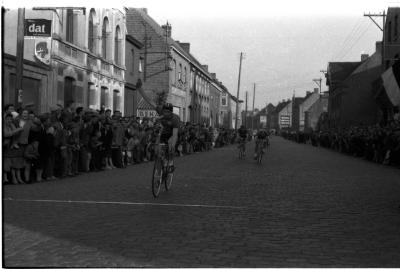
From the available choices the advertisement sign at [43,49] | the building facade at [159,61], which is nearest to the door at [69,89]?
the advertisement sign at [43,49]

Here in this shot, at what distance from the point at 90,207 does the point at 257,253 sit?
151 inches

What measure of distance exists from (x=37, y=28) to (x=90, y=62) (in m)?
14.1

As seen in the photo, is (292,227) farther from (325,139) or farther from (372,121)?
(372,121)

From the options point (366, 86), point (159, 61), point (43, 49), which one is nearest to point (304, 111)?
point (366, 86)

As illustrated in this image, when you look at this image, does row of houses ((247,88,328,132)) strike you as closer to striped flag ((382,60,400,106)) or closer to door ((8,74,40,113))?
door ((8,74,40,113))

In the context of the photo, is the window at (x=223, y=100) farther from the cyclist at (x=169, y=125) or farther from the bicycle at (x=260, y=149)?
the cyclist at (x=169, y=125)

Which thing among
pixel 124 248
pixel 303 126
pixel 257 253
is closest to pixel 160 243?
pixel 124 248

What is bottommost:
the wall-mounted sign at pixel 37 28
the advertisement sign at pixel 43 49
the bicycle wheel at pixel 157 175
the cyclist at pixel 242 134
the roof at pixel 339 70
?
the bicycle wheel at pixel 157 175

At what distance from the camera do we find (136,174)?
605 inches

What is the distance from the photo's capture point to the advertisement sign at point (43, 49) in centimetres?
2192

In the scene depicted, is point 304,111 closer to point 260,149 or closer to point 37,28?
point 260,149

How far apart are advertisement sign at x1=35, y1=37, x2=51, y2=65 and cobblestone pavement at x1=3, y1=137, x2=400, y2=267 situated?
1087 centimetres

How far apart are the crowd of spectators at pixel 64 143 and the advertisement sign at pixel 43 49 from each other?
15.5 feet

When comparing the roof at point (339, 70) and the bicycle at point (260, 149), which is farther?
the roof at point (339, 70)
